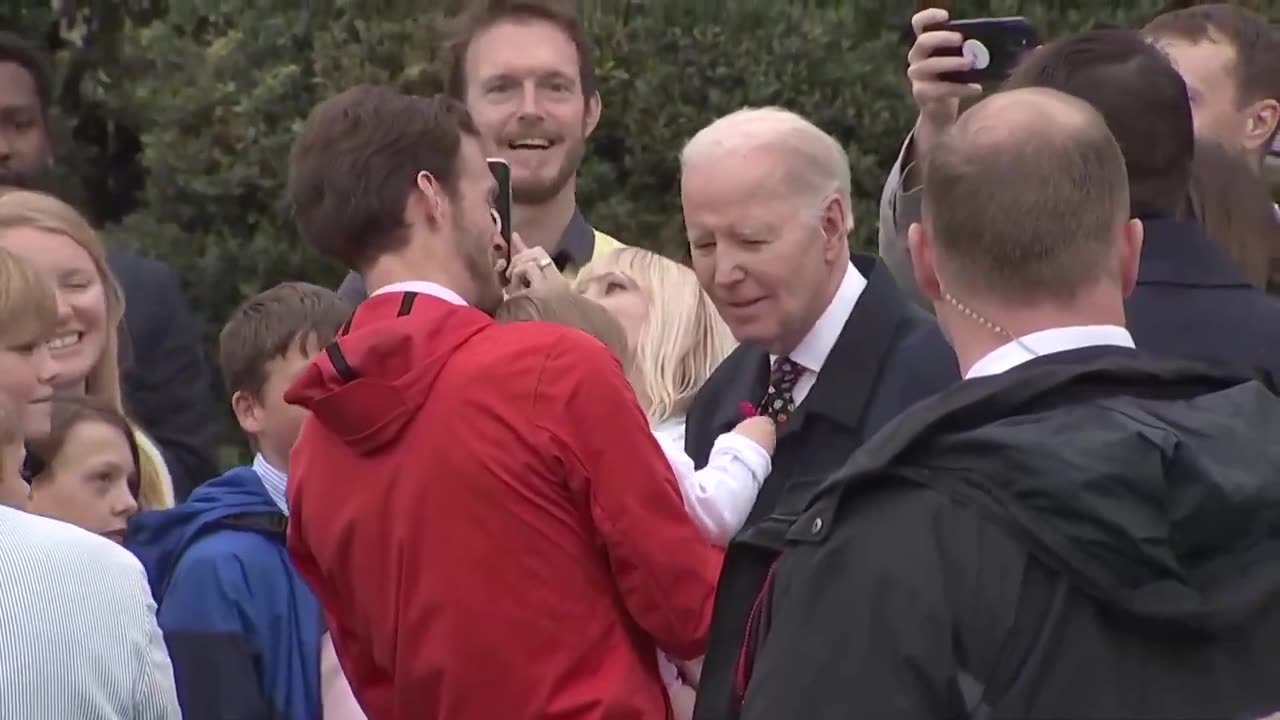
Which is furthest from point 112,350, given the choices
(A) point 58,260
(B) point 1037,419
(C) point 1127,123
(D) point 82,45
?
(D) point 82,45

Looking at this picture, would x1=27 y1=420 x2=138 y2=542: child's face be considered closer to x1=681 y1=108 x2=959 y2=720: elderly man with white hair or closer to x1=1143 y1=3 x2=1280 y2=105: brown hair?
x1=681 y1=108 x2=959 y2=720: elderly man with white hair

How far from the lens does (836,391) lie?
134 inches

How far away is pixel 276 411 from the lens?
419 cm

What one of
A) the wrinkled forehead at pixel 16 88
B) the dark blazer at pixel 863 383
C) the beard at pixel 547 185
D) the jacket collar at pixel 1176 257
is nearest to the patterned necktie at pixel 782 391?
the dark blazer at pixel 863 383

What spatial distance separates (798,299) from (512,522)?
755 mm

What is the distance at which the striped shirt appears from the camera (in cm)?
281

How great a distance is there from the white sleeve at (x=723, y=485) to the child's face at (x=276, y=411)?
1152mm

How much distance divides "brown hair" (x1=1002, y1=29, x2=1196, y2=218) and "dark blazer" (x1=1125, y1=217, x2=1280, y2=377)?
2.2 inches

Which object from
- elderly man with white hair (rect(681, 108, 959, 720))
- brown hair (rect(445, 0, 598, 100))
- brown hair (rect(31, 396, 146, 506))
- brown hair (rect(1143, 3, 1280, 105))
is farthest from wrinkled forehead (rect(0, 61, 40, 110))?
brown hair (rect(1143, 3, 1280, 105))

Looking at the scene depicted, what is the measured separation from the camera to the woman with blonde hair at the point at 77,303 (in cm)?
433

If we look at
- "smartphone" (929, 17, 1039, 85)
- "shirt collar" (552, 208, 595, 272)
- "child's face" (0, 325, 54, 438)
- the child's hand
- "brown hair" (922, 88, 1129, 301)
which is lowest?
"shirt collar" (552, 208, 595, 272)

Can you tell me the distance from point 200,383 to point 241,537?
126 centimetres

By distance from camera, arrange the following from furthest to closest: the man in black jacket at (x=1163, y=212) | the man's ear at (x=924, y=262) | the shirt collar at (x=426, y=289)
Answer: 1. the shirt collar at (x=426, y=289)
2. the man in black jacket at (x=1163, y=212)
3. the man's ear at (x=924, y=262)

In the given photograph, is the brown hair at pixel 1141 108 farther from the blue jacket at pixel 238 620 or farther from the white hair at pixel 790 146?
the blue jacket at pixel 238 620
